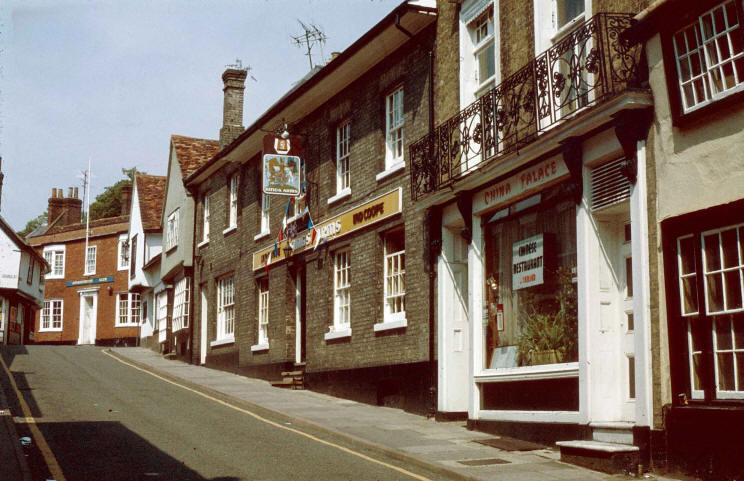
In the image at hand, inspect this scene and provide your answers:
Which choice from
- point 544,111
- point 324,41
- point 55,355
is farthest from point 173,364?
point 544,111

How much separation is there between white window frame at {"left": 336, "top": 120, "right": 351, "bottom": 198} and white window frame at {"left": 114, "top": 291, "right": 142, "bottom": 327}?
113 feet

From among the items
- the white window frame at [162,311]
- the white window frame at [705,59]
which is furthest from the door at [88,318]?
the white window frame at [705,59]

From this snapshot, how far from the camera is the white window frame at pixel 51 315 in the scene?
56.6m

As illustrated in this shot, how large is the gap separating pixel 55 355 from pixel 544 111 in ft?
75.3

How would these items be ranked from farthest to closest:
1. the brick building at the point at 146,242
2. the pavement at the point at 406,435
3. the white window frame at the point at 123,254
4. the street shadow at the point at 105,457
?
the white window frame at the point at 123,254, the brick building at the point at 146,242, the pavement at the point at 406,435, the street shadow at the point at 105,457

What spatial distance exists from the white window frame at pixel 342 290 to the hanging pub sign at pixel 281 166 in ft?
7.67

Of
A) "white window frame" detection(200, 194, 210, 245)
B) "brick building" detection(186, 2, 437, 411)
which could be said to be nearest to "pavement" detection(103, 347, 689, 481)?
"brick building" detection(186, 2, 437, 411)

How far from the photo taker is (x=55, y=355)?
3014 centimetres

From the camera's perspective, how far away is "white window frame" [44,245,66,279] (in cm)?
5738

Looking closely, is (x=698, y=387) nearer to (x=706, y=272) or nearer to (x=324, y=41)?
(x=706, y=272)

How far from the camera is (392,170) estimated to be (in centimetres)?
1734

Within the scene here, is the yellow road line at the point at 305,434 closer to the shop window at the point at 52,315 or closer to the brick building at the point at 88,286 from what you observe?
the brick building at the point at 88,286

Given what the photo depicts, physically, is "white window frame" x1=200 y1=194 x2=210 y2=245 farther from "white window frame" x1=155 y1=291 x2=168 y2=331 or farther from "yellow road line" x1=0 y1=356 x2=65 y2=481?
"yellow road line" x1=0 y1=356 x2=65 y2=481

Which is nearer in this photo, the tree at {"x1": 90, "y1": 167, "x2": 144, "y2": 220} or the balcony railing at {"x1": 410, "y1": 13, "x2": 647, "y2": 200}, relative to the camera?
the balcony railing at {"x1": 410, "y1": 13, "x2": 647, "y2": 200}
